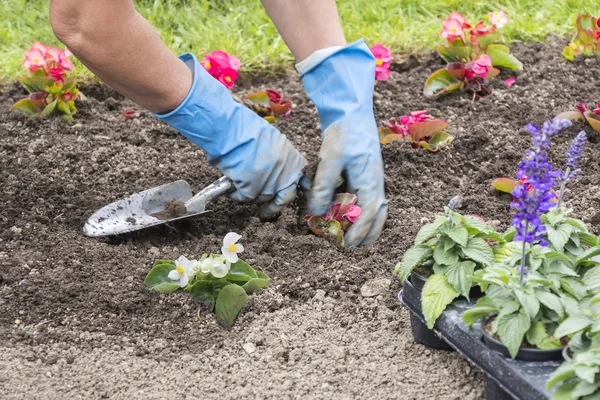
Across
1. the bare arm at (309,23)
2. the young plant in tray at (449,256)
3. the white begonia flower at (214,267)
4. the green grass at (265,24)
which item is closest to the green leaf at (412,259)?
the young plant in tray at (449,256)

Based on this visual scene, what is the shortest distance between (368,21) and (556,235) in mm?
2617

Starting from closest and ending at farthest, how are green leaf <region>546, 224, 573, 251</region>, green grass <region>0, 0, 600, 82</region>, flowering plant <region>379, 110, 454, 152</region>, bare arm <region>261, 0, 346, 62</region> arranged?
green leaf <region>546, 224, 573, 251</region>
bare arm <region>261, 0, 346, 62</region>
flowering plant <region>379, 110, 454, 152</region>
green grass <region>0, 0, 600, 82</region>

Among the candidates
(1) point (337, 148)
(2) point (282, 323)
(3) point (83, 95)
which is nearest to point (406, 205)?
(1) point (337, 148)

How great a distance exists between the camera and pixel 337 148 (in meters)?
2.61

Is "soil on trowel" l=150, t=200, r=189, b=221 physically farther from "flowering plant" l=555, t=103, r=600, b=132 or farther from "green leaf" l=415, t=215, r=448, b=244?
"flowering plant" l=555, t=103, r=600, b=132

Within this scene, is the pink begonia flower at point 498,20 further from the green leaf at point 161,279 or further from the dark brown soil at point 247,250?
the green leaf at point 161,279

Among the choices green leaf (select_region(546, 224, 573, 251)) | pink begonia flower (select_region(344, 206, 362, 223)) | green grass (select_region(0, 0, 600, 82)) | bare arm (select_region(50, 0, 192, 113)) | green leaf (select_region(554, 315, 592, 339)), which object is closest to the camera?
green leaf (select_region(554, 315, 592, 339))

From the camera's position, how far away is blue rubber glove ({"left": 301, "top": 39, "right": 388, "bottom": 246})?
2.58 m

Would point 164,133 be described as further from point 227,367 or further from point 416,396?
point 416,396

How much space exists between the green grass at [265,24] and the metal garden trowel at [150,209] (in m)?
1.20

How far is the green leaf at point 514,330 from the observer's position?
1606 millimetres

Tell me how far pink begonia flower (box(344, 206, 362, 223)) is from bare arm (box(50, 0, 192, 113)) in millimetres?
611

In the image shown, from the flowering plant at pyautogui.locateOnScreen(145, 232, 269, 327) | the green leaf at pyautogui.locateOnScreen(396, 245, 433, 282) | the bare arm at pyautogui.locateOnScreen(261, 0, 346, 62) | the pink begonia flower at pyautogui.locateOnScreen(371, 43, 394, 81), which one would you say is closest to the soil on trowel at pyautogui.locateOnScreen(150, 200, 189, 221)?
the flowering plant at pyautogui.locateOnScreen(145, 232, 269, 327)

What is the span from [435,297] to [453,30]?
6.32 ft
